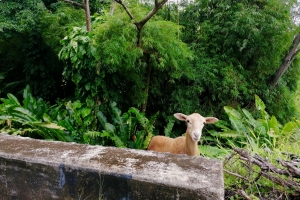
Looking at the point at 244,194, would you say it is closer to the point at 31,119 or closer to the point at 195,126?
the point at 195,126

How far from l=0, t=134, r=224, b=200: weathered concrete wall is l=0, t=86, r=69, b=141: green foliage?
122 inches

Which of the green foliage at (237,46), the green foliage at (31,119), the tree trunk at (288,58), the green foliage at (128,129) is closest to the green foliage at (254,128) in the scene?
the green foliage at (237,46)

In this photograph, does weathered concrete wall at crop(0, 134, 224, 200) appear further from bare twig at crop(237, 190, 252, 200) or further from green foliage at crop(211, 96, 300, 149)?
green foliage at crop(211, 96, 300, 149)

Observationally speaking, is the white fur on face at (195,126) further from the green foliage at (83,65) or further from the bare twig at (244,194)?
the green foliage at (83,65)

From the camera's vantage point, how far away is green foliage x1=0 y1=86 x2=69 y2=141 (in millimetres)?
5074

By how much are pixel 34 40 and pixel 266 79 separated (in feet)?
20.5

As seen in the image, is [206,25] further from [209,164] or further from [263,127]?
[209,164]

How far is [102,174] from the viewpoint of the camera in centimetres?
168

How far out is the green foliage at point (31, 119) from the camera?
5.07 m

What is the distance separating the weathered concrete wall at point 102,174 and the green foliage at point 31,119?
3.11m

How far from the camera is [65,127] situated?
5.17m

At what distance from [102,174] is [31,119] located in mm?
4321

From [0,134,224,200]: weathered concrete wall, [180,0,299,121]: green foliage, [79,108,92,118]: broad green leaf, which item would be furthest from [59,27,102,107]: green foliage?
[0,134,224,200]: weathered concrete wall

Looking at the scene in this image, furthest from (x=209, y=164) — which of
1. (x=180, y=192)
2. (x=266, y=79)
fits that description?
(x=266, y=79)
